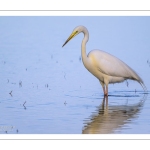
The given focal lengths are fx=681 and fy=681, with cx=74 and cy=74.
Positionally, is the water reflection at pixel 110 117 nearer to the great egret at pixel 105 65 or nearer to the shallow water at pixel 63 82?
the shallow water at pixel 63 82

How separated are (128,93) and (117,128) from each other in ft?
8.60

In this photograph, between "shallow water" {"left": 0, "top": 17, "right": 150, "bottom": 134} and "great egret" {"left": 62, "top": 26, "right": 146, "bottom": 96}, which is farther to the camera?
"great egret" {"left": 62, "top": 26, "right": 146, "bottom": 96}

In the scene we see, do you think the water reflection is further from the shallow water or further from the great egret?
the great egret

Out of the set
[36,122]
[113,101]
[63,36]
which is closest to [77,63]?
[63,36]

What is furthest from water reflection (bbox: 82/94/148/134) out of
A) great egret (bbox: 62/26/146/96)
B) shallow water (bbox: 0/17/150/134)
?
great egret (bbox: 62/26/146/96)

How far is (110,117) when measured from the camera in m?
10.1

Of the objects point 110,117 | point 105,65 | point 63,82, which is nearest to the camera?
point 110,117

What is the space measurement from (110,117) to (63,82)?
8.85ft

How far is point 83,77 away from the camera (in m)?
A: 13.1

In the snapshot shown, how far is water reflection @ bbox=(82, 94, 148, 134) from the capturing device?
9.43 meters

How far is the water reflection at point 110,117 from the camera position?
30.9ft

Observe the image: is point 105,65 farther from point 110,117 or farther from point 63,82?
point 110,117

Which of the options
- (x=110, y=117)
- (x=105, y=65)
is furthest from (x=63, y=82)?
(x=110, y=117)

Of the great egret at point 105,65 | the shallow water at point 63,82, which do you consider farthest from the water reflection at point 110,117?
the great egret at point 105,65
